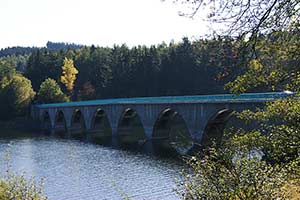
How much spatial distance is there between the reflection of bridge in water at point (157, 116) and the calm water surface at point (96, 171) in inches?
244

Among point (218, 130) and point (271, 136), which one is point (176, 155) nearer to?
point (218, 130)

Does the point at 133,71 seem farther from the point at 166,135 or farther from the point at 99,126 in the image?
the point at 166,135

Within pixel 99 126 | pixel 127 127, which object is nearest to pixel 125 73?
pixel 99 126

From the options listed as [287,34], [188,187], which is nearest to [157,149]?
[188,187]

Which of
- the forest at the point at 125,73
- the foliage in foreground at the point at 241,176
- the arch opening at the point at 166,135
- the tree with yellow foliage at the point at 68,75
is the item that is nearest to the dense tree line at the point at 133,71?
the forest at the point at 125,73

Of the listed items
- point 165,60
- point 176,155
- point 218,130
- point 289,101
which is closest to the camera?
point 289,101

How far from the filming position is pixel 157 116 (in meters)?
49.3

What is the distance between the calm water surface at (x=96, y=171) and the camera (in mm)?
25953

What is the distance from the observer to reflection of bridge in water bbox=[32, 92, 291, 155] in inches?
1555

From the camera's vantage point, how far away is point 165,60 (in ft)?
264

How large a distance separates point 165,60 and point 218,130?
3987 centimetres

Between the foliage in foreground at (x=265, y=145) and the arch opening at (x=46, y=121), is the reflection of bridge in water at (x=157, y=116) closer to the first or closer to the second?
the arch opening at (x=46, y=121)

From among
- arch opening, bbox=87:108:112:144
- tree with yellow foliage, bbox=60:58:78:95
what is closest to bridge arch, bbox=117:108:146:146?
arch opening, bbox=87:108:112:144

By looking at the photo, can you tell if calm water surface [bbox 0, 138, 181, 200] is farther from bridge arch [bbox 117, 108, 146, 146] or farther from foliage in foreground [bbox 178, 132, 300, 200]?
foliage in foreground [bbox 178, 132, 300, 200]
